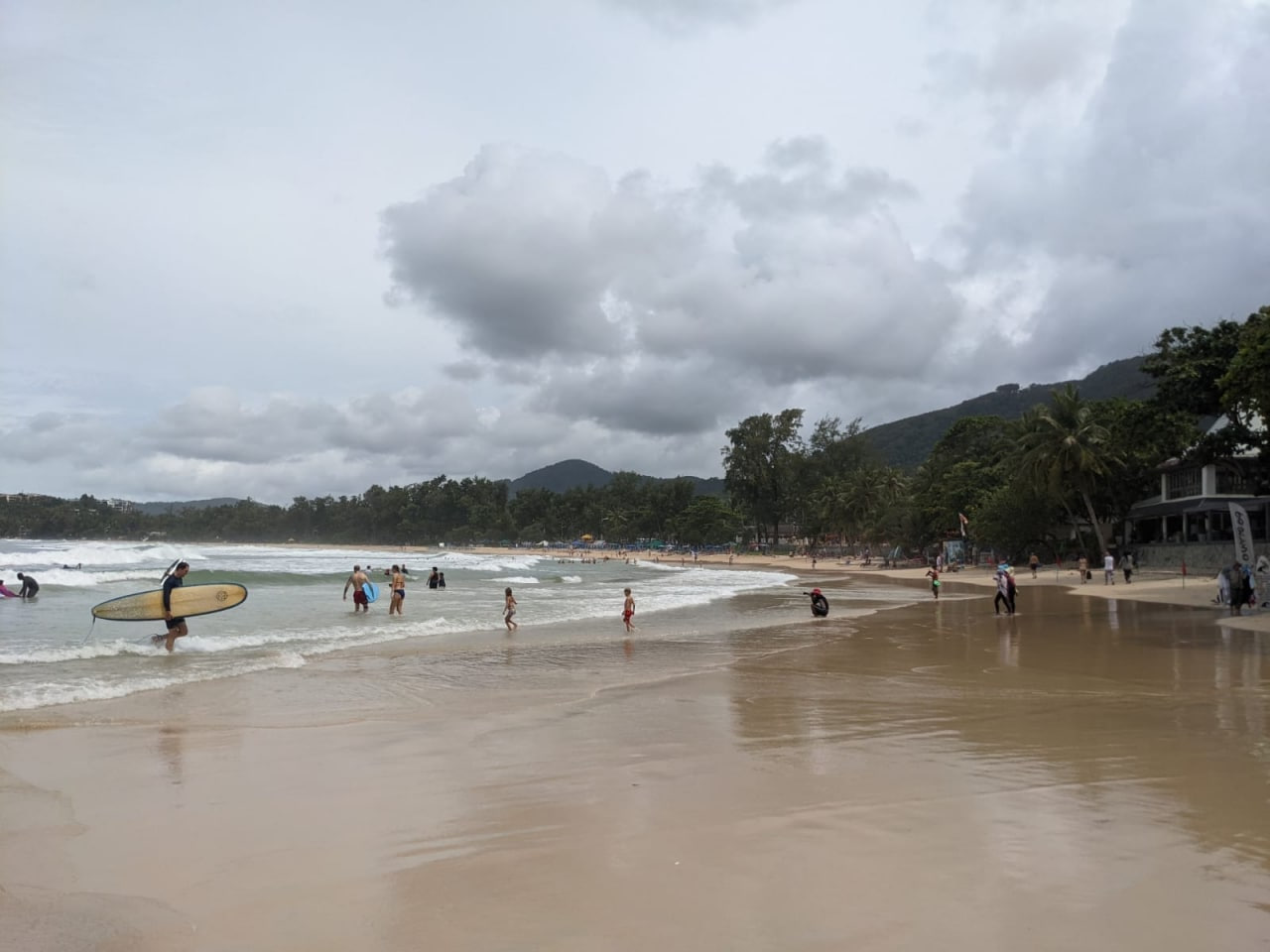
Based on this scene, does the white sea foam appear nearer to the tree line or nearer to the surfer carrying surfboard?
the surfer carrying surfboard

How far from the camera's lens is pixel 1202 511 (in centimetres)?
3909

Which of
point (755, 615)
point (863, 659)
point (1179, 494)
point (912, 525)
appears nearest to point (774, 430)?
point (912, 525)

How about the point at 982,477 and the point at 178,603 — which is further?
the point at 982,477

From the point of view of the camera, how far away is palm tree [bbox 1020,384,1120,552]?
139 ft

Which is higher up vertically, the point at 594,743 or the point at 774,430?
the point at 774,430

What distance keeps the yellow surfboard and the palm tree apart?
127ft

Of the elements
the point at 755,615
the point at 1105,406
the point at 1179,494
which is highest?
the point at 1105,406

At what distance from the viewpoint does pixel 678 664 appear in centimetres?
1397

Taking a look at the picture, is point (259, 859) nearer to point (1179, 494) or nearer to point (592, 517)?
point (1179, 494)

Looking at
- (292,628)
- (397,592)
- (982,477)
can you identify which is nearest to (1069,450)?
(982,477)

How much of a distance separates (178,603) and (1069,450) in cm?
4031

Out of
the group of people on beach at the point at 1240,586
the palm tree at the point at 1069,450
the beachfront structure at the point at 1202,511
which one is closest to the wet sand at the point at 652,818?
the group of people on beach at the point at 1240,586

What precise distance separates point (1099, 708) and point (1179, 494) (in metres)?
40.7

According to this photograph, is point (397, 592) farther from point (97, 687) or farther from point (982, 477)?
point (982, 477)
